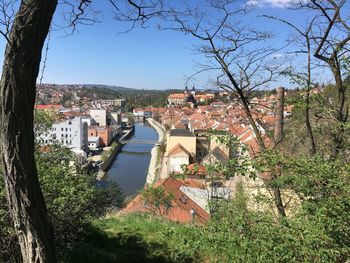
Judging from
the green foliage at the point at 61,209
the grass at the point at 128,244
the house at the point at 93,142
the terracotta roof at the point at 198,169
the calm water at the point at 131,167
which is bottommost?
→ the calm water at the point at 131,167

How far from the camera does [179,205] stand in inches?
468

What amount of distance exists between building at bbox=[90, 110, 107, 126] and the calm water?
1181 cm

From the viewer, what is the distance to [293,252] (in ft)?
6.73

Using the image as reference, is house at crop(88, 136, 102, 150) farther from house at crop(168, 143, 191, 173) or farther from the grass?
the grass

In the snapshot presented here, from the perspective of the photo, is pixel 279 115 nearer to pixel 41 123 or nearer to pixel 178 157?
pixel 41 123

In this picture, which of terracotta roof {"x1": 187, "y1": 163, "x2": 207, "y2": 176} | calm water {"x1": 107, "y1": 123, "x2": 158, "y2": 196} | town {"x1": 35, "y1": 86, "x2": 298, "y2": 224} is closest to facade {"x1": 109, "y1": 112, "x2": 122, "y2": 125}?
town {"x1": 35, "y1": 86, "x2": 298, "y2": 224}

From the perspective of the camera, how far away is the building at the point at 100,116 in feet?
200

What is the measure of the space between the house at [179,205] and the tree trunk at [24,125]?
774 centimetres

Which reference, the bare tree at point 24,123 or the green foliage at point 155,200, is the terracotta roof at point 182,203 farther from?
the bare tree at point 24,123

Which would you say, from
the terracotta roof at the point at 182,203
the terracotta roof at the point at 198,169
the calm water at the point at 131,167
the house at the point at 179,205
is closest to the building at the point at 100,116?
the calm water at the point at 131,167

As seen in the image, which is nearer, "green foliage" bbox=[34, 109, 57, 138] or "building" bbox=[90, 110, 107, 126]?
"green foliage" bbox=[34, 109, 57, 138]

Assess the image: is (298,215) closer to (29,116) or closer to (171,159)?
(29,116)

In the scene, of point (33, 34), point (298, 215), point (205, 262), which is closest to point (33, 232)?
point (33, 34)

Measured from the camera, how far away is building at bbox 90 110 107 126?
200 ft
